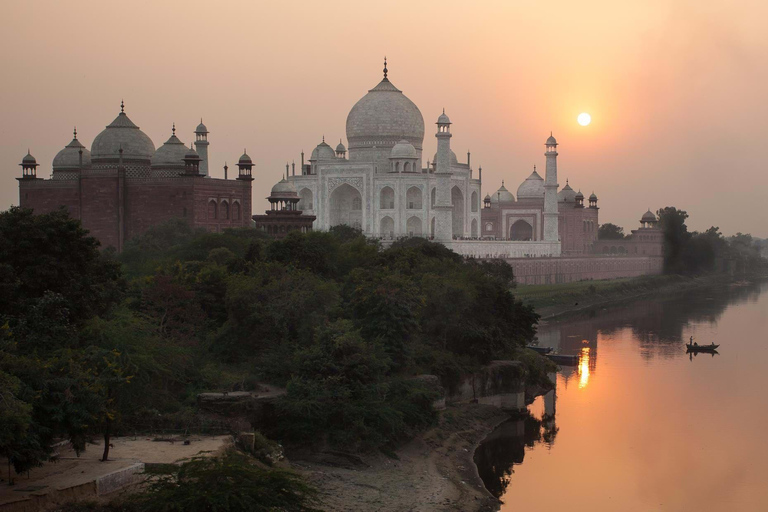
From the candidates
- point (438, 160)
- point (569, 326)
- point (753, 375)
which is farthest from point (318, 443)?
point (438, 160)

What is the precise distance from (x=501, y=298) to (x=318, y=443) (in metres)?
8.39

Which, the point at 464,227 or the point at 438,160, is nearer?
the point at 438,160

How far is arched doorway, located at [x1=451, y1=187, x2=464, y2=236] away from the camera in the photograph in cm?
4734

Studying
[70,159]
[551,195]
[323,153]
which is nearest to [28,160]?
[70,159]

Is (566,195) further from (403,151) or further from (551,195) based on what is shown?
(403,151)

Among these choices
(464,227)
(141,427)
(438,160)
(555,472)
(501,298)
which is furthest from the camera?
(464,227)

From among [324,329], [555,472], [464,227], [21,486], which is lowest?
[555,472]

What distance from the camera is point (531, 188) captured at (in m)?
59.1

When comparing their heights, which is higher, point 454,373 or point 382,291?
point 382,291

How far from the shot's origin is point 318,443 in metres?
16.3

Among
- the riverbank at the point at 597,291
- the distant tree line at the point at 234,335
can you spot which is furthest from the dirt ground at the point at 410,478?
the riverbank at the point at 597,291

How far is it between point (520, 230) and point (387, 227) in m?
15.6

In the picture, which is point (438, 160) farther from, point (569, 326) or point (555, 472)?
point (555, 472)

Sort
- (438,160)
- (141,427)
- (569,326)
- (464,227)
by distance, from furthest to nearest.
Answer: (464,227), (438,160), (569,326), (141,427)
